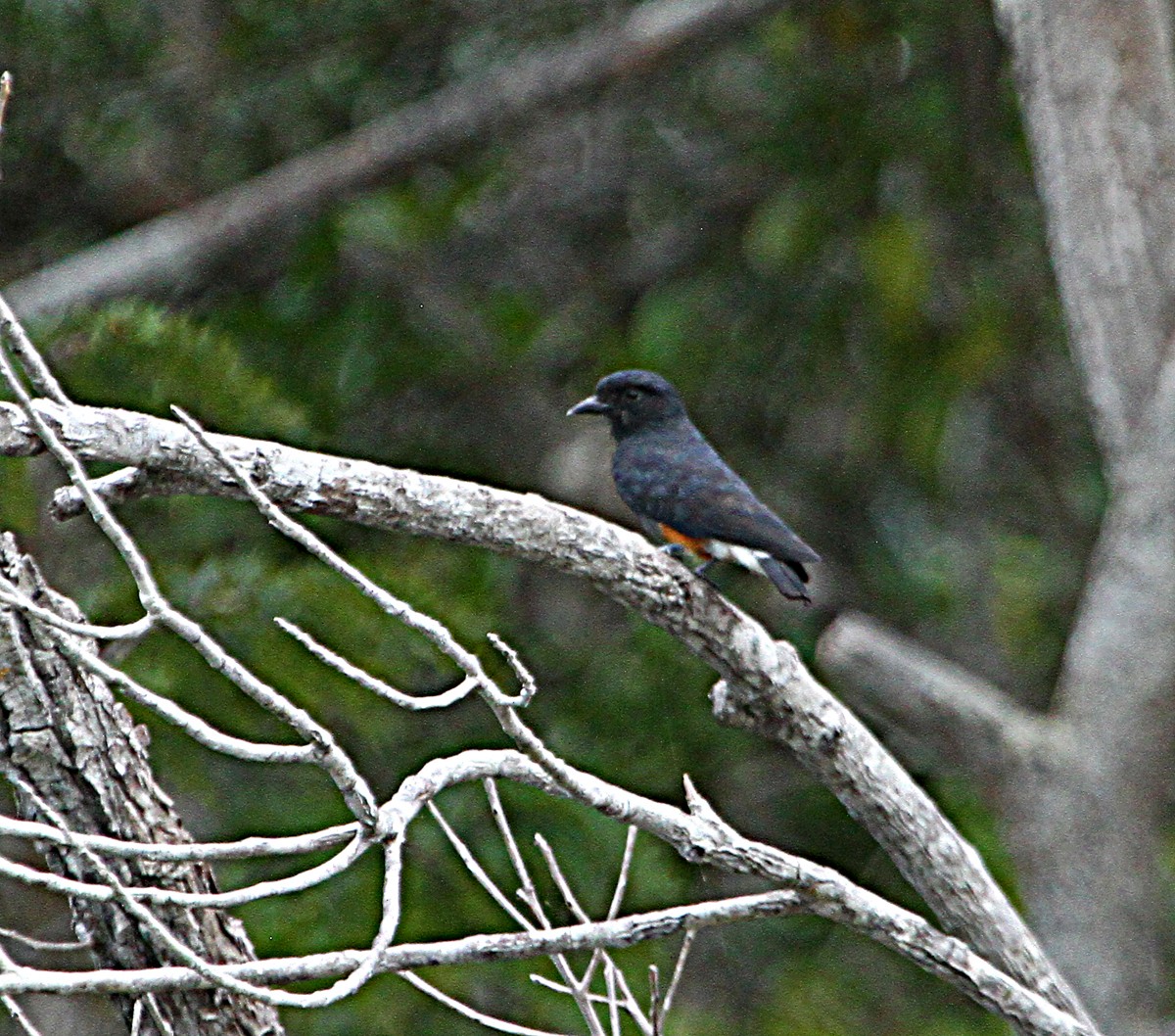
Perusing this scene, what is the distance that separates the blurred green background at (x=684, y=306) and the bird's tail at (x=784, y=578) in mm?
1466

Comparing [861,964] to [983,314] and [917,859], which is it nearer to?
[983,314]

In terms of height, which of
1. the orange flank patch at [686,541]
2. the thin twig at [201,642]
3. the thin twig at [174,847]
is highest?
the thin twig at [201,642]

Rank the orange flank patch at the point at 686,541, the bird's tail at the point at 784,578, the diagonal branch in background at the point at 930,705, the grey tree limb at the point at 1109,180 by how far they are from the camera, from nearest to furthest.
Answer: the bird's tail at the point at 784,578, the orange flank patch at the point at 686,541, the diagonal branch in background at the point at 930,705, the grey tree limb at the point at 1109,180

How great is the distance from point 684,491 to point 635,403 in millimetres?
581

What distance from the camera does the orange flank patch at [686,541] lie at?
4.39 metres

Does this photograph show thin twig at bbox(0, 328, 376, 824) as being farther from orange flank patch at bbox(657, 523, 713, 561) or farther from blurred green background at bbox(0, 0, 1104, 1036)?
blurred green background at bbox(0, 0, 1104, 1036)

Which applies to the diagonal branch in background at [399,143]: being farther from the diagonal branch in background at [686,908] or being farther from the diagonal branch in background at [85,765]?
the diagonal branch in background at [686,908]

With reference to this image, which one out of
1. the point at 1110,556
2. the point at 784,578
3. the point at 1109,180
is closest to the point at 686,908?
the point at 784,578

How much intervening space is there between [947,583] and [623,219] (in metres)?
2.03

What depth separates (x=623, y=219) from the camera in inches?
295

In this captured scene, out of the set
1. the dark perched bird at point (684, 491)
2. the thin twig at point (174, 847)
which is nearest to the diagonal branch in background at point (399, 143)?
the dark perched bird at point (684, 491)

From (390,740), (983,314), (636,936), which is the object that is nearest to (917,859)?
(636,936)

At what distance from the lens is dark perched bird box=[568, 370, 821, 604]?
13.6ft

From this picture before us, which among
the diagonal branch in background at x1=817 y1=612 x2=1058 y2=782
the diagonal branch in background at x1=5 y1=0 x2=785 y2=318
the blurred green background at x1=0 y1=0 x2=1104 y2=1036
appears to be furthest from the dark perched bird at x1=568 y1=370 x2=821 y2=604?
the diagonal branch in background at x1=5 y1=0 x2=785 y2=318
